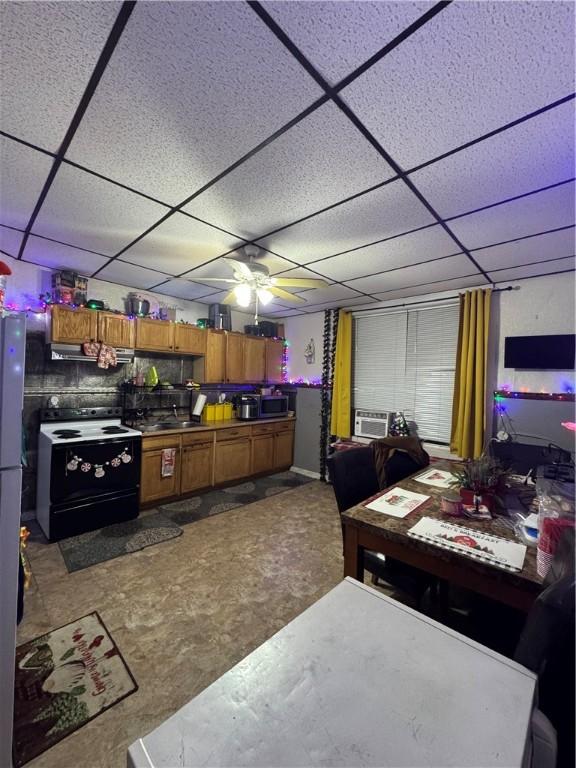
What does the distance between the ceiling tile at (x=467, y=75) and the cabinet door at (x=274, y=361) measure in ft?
12.4

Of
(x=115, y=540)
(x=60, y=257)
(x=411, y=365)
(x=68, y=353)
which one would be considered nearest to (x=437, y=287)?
(x=411, y=365)

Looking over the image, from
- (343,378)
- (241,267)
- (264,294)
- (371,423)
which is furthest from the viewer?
(343,378)

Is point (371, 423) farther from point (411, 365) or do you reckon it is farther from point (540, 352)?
point (540, 352)

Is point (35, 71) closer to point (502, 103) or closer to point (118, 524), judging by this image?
point (502, 103)

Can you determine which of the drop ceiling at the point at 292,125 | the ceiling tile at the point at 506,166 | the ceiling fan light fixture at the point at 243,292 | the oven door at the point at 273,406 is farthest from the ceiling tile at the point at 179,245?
the oven door at the point at 273,406

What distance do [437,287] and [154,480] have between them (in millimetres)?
3832

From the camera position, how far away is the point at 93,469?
2928 mm

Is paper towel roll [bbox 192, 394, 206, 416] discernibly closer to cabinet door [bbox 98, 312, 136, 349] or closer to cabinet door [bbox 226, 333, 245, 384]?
cabinet door [bbox 226, 333, 245, 384]

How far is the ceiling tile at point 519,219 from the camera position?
1.73m

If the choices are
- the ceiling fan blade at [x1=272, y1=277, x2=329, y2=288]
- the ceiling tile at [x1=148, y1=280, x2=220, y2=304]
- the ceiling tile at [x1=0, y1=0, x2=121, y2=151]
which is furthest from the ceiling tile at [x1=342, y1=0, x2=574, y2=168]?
the ceiling tile at [x1=148, y1=280, x2=220, y2=304]

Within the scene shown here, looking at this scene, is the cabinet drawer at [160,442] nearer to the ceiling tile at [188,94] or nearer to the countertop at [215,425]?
the countertop at [215,425]

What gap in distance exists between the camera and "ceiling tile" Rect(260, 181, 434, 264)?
1.80 metres

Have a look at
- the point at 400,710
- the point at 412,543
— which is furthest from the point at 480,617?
the point at 400,710

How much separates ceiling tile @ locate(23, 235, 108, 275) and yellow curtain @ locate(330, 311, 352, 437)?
3006 millimetres
